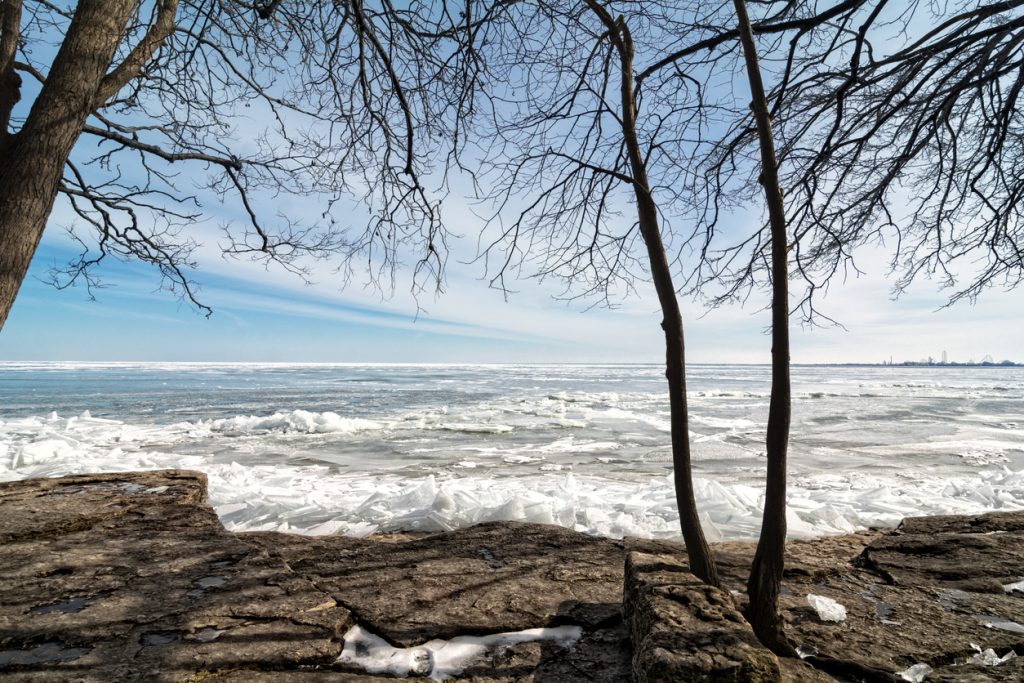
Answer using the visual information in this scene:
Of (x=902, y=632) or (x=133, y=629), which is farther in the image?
(x=902, y=632)

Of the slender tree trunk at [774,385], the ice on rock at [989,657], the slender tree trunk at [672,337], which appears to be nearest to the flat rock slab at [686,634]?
the slender tree trunk at [672,337]

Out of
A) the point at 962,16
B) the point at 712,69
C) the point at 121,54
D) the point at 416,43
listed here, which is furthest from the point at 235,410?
the point at 962,16

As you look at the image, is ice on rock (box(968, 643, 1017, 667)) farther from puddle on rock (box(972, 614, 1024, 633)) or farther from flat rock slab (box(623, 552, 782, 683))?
flat rock slab (box(623, 552, 782, 683))

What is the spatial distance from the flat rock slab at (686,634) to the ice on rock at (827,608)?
0.99 metres

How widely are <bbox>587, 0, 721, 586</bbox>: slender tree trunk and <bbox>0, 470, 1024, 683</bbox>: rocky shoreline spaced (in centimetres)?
20

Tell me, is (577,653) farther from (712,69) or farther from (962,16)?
(962,16)

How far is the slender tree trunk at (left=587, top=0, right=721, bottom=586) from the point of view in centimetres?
293

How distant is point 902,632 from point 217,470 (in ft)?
29.7

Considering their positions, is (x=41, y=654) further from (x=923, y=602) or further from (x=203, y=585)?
(x=923, y=602)

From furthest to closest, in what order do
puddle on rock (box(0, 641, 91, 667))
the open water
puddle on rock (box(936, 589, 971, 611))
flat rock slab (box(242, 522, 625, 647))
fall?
1. the open water
2. puddle on rock (box(936, 589, 971, 611))
3. flat rock slab (box(242, 522, 625, 647))
4. puddle on rock (box(0, 641, 91, 667))

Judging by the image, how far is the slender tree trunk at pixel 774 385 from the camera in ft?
8.98

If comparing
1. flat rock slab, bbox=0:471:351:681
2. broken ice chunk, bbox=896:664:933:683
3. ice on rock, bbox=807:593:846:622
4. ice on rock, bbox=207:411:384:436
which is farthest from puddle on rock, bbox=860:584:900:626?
ice on rock, bbox=207:411:384:436

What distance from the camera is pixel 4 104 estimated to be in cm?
272

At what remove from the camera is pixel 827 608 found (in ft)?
10.5
